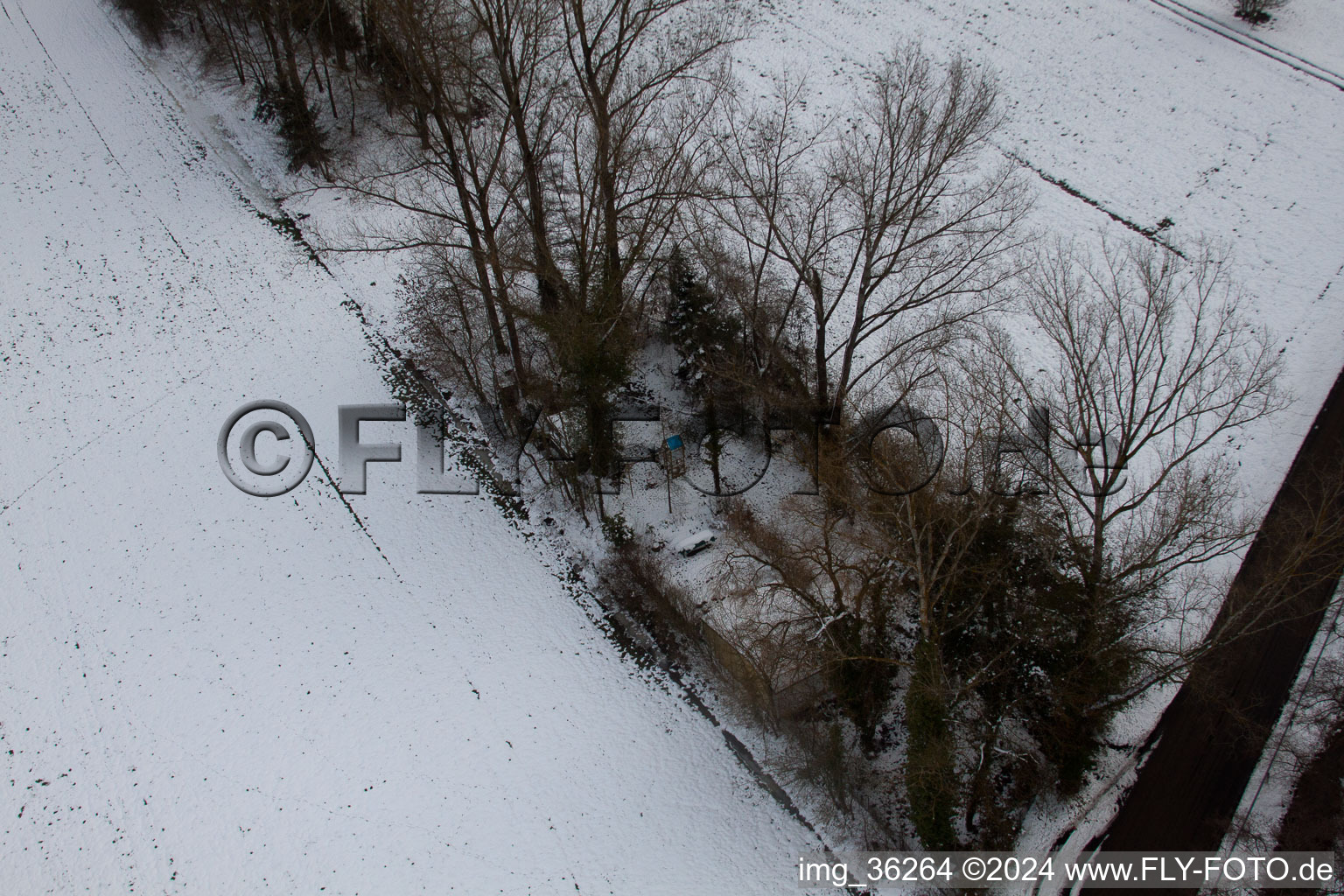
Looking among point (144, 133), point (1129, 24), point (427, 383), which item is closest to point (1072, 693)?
point (427, 383)

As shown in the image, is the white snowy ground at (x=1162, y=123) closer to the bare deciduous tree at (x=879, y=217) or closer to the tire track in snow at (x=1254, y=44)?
the tire track in snow at (x=1254, y=44)

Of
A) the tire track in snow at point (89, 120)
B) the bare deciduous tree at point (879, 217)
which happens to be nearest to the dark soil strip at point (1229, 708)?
the bare deciduous tree at point (879, 217)

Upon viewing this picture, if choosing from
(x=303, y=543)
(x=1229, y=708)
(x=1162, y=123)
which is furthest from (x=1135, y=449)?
(x=1162, y=123)

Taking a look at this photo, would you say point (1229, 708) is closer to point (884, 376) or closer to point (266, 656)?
point (884, 376)

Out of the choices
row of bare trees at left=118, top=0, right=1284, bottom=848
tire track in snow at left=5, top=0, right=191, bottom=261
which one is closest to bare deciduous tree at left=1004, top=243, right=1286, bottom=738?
row of bare trees at left=118, top=0, right=1284, bottom=848

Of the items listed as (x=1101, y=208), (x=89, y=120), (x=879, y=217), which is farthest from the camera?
(x=89, y=120)

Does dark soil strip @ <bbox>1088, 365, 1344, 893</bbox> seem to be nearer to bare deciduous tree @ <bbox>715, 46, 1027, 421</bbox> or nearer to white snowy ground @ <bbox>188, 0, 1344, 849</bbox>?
white snowy ground @ <bbox>188, 0, 1344, 849</bbox>
